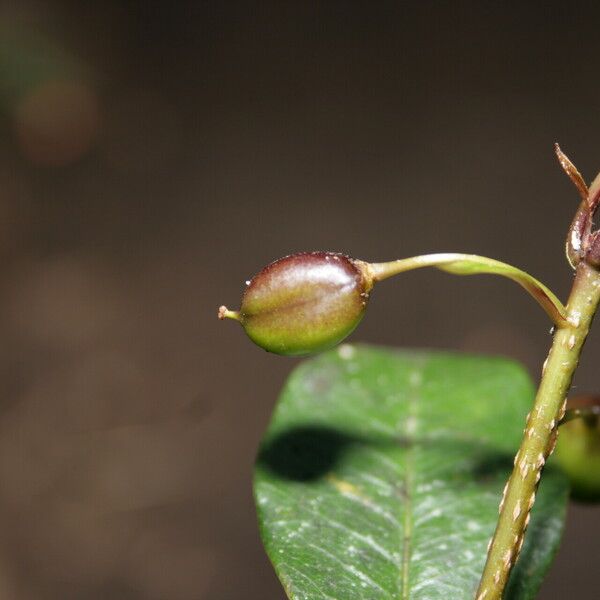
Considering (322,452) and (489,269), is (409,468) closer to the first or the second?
(322,452)

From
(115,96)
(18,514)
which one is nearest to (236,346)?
(18,514)

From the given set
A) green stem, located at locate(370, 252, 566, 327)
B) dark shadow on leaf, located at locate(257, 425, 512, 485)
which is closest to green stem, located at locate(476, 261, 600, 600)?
green stem, located at locate(370, 252, 566, 327)

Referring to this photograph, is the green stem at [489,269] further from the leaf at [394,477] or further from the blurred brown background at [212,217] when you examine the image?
the blurred brown background at [212,217]

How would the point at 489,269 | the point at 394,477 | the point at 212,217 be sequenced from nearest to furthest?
the point at 489,269 → the point at 394,477 → the point at 212,217

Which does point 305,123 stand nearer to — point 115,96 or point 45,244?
point 115,96

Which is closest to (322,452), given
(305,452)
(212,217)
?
(305,452)

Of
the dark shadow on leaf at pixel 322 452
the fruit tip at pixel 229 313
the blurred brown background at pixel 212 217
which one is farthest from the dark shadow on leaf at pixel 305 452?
the blurred brown background at pixel 212 217
